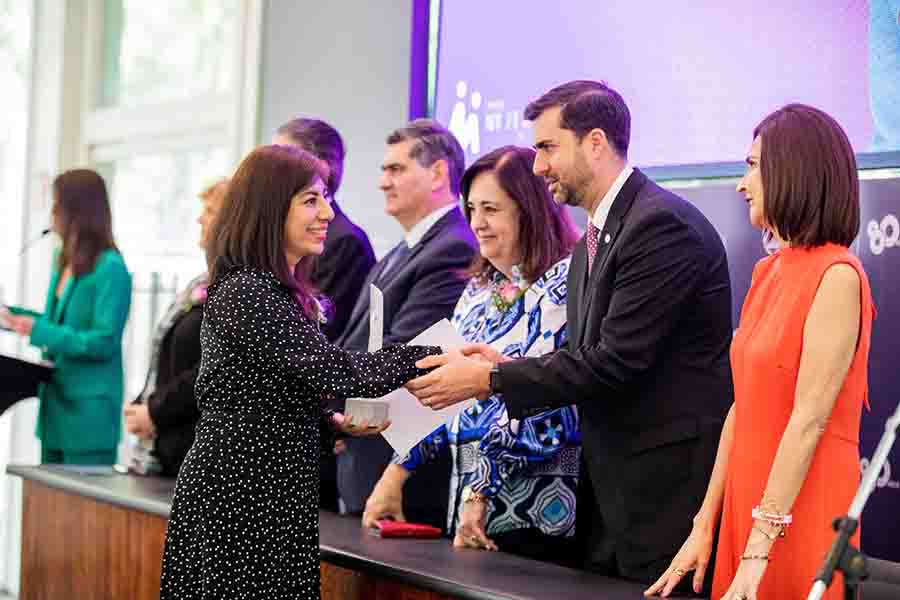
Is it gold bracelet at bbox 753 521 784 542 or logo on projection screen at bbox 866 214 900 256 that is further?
logo on projection screen at bbox 866 214 900 256

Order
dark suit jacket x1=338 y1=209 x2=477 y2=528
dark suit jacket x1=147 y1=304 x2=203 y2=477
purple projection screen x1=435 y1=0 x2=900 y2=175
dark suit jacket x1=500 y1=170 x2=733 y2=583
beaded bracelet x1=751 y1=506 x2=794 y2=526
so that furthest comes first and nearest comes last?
dark suit jacket x1=147 y1=304 x2=203 y2=477
dark suit jacket x1=338 y1=209 x2=477 y2=528
purple projection screen x1=435 y1=0 x2=900 y2=175
dark suit jacket x1=500 y1=170 x2=733 y2=583
beaded bracelet x1=751 y1=506 x2=794 y2=526

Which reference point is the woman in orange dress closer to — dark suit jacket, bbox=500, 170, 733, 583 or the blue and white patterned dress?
dark suit jacket, bbox=500, 170, 733, 583

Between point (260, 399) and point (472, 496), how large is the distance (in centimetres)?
56

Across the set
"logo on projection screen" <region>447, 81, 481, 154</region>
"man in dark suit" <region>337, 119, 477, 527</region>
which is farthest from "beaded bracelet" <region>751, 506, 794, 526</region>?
"logo on projection screen" <region>447, 81, 481, 154</region>

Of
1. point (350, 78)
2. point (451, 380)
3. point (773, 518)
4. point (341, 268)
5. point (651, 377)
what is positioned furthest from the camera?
point (350, 78)

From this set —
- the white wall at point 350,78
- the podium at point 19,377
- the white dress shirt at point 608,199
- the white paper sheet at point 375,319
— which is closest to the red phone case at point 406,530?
the white paper sheet at point 375,319

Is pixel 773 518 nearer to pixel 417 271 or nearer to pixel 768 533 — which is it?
pixel 768 533

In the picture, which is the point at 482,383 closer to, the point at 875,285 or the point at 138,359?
the point at 875,285

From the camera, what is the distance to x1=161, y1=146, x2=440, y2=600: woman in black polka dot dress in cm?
282

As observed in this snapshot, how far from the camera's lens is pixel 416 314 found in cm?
353

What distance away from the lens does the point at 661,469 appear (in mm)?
2725

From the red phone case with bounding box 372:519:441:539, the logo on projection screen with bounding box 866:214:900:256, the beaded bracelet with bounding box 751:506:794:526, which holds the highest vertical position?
the logo on projection screen with bounding box 866:214:900:256

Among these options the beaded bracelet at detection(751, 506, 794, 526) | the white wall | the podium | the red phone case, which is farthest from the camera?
the podium

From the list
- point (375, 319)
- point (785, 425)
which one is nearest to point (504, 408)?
point (375, 319)
